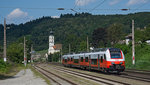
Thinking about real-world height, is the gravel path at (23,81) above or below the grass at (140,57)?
below

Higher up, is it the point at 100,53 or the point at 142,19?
the point at 142,19

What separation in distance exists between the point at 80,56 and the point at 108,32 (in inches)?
2859

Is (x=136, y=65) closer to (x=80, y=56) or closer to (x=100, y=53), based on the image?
(x=80, y=56)

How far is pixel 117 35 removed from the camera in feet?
375

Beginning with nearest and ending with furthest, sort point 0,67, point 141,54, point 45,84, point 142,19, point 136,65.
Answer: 1. point 45,84
2. point 0,67
3. point 136,65
4. point 141,54
5. point 142,19

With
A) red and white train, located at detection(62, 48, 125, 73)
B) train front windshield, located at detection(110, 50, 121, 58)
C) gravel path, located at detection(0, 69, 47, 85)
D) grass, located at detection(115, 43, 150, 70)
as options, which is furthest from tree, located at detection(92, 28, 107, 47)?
gravel path, located at detection(0, 69, 47, 85)

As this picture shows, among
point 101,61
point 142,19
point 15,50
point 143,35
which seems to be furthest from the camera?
point 142,19

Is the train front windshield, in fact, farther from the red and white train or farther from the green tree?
the green tree

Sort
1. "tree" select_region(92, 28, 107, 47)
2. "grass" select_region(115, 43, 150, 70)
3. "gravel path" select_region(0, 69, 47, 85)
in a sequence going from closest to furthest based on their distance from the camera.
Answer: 1. "gravel path" select_region(0, 69, 47, 85)
2. "grass" select_region(115, 43, 150, 70)
3. "tree" select_region(92, 28, 107, 47)

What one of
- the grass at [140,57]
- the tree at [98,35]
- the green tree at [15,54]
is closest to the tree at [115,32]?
the tree at [98,35]

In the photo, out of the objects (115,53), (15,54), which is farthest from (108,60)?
(15,54)

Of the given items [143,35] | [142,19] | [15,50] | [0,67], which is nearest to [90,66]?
[0,67]

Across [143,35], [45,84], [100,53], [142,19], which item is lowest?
[45,84]

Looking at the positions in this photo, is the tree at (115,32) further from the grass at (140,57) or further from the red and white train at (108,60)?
Answer: the red and white train at (108,60)
